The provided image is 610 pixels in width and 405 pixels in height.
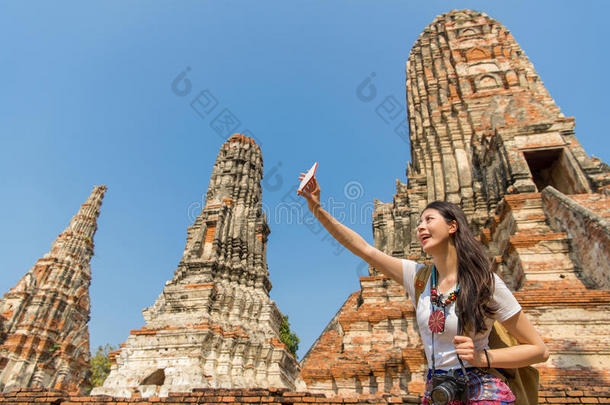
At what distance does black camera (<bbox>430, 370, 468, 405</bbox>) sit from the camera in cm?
176

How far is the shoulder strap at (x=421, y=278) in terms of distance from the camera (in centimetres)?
228

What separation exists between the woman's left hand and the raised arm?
26.2 inches

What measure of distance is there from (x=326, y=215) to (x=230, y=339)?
11.6 meters

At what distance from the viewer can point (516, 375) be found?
1.95 metres

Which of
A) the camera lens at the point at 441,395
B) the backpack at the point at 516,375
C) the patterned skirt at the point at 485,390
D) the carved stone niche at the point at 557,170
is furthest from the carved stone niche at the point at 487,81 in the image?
the camera lens at the point at 441,395

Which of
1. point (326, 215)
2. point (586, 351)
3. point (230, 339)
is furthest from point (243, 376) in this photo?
point (326, 215)

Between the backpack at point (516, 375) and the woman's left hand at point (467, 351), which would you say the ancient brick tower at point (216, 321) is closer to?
the backpack at point (516, 375)

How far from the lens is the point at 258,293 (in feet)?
52.6

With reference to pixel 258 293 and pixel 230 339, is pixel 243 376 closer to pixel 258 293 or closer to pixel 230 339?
pixel 230 339

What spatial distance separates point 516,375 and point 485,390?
0.22 metres

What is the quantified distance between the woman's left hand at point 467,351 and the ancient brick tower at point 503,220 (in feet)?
11.7

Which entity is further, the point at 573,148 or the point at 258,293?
the point at 258,293

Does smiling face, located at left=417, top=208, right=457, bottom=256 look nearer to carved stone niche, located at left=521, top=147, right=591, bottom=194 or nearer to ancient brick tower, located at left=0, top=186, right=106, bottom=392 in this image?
carved stone niche, located at left=521, top=147, right=591, bottom=194

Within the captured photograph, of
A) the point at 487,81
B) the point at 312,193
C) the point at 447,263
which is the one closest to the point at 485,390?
the point at 447,263
